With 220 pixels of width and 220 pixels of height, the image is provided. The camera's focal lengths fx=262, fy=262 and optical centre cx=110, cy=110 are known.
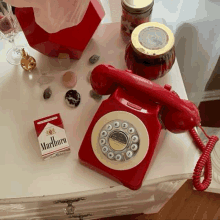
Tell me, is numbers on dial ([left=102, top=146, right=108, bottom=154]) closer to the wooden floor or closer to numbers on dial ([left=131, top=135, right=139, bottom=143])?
numbers on dial ([left=131, top=135, right=139, bottom=143])

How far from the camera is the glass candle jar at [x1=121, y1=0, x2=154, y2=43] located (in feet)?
2.02

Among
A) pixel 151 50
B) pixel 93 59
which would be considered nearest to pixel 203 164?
pixel 151 50

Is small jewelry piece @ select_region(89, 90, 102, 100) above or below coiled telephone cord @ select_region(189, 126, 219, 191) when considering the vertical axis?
above

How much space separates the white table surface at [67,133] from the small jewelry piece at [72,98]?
13 millimetres

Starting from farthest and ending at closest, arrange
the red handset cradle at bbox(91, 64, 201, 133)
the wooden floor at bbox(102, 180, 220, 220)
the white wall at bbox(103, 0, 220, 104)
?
1. the wooden floor at bbox(102, 180, 220, 220)
2. the white wall at bbox(103, 0, 220, 104)
3. the red handset cradle at bbox(91, 64, 201, 133)

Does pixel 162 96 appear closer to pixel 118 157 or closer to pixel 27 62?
pixel 118 157

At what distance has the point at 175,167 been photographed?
59 cm

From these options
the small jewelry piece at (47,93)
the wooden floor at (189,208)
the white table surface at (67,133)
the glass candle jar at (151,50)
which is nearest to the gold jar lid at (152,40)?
the glass candle jar at (151,50)

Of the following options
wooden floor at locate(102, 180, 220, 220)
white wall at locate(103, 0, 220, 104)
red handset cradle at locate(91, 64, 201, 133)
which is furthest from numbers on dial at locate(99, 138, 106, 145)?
wooden floor at locate(102, 180, 220, 220)

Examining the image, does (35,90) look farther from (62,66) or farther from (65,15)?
(65,15)

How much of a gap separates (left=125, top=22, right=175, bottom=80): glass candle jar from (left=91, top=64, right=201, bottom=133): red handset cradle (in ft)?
0.21

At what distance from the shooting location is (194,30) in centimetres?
89

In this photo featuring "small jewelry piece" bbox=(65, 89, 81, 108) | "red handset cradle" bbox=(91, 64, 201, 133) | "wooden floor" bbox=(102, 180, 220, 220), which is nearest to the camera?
"red handset cradle" bbox=(91, 64, 201, 133)

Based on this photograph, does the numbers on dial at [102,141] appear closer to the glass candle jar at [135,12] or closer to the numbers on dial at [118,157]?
Result: the numbers on dial at [118,157]
